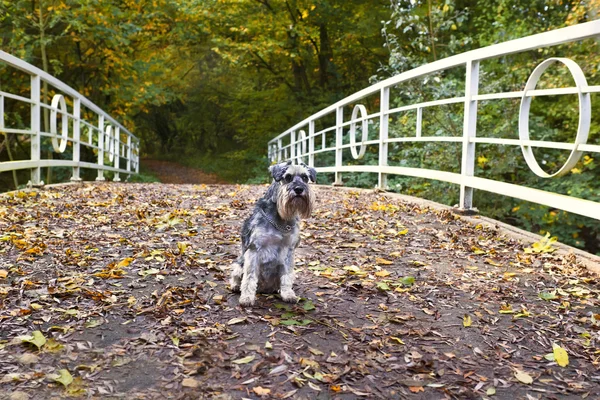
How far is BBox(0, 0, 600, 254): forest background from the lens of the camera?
369 inches

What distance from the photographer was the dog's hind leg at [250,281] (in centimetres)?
348

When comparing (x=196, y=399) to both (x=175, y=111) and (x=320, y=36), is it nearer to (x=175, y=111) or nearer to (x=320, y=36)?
(x=320, y=36)

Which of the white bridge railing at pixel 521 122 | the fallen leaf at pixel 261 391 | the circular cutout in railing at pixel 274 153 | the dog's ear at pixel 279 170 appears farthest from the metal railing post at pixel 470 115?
the circular cutout in railing at pixel 274 153

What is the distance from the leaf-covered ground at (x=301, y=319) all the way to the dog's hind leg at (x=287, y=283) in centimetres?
7

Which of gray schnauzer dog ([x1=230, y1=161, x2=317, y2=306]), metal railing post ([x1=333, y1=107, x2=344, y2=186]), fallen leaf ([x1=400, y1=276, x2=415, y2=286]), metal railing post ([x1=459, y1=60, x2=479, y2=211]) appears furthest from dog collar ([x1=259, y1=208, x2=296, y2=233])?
metal railing post ([x1=333, y1=107, x2=344, y2=186])

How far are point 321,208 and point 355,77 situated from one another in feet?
45.7

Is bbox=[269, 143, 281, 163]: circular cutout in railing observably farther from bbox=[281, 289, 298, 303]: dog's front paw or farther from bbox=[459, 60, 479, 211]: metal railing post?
bbox=[281, 289, 298, 303]: dog's front paw

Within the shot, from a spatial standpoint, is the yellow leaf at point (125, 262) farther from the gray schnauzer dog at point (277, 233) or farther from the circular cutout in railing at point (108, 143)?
the circular cutout in railing at point (108, 143)

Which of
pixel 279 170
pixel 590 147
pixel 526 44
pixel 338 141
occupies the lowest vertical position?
pixel 279 170

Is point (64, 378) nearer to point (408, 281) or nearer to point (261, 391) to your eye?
point (261, 391)

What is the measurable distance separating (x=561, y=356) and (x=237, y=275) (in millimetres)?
1958

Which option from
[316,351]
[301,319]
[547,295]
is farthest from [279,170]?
[547,295]

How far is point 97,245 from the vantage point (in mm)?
4801

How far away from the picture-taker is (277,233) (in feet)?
11.5
